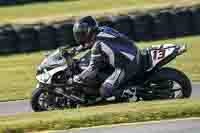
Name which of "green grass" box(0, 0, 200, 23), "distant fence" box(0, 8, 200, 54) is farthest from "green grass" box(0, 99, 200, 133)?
"green grass" box(0, 0, 200, 23)

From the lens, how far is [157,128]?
369 inches

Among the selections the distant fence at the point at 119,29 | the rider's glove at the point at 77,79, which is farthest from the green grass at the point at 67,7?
the rider's glove at the point at 77,79

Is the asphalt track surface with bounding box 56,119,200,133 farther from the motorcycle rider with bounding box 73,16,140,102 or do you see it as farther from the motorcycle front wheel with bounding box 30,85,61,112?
the motorcycle front wheel with bounding box 30,85,61,112

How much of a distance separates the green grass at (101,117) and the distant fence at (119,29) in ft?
31.7

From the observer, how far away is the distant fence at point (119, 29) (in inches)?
797

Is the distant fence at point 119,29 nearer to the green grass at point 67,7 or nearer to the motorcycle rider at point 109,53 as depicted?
the green grass at point 67,7

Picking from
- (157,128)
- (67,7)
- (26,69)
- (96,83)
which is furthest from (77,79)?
(67,7)

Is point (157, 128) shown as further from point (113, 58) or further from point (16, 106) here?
point (16, 106)

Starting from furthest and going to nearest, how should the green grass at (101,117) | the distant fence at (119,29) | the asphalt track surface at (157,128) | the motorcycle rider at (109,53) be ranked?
the distant fence at (119,29) → the motorcycle rider at (109,53) → the green grass at (101,117) → the asphalt track surface at (157,128)

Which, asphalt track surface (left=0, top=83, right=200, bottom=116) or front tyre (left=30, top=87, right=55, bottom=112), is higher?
front tyre (left=30, top=87, right=55, bottom=112)

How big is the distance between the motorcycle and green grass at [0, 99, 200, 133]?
1242 millimetres

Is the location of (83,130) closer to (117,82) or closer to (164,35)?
(117,82)

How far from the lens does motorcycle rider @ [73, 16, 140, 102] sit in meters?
11.7

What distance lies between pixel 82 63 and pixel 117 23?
8.59 meters
